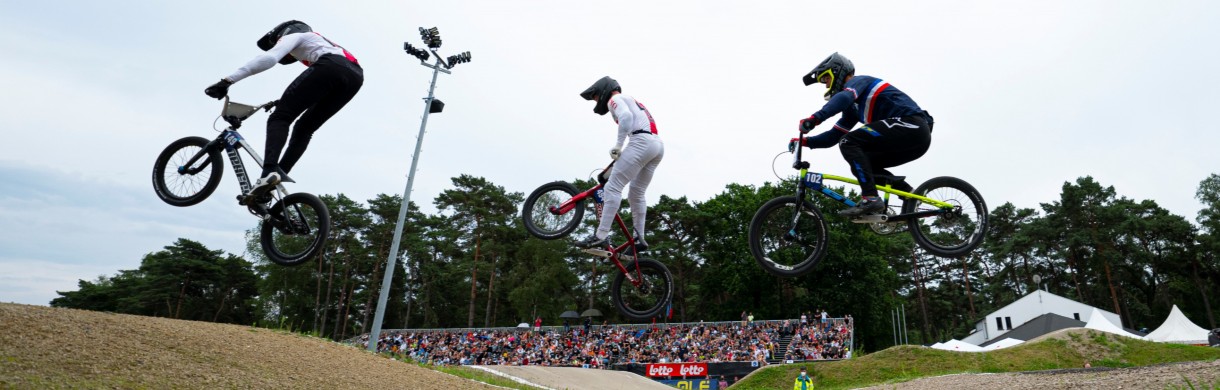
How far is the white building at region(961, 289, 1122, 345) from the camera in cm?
→ 5400

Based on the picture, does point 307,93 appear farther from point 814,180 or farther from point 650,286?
point 814,180

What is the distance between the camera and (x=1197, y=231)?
55406 millimetres

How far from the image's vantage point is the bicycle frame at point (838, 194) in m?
7.45

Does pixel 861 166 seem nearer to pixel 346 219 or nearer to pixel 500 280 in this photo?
pixel 346 219

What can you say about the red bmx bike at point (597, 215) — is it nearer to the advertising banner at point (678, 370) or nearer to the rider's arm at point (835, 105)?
the rider's arm at point (835, 105)

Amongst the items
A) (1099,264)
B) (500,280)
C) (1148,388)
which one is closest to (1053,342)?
(1148,388)

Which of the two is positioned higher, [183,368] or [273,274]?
[273,274]

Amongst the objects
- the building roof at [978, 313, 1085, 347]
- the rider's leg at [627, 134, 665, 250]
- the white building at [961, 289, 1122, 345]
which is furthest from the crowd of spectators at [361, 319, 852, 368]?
the white building at [961, 289, 1122, 345]

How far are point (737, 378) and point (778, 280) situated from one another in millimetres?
22216

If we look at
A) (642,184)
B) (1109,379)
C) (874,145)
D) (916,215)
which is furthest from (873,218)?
(1109,379)

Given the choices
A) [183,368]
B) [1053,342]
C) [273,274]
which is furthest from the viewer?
[273,274]

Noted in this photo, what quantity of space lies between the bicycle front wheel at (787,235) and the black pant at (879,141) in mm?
768

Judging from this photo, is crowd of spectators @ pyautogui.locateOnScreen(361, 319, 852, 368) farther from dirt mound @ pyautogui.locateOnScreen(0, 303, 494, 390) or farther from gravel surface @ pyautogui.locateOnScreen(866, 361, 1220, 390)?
dirt mound @ pyautogui.locateOnScreen(0, 303, 494, 390)

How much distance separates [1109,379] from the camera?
39.2 ft
